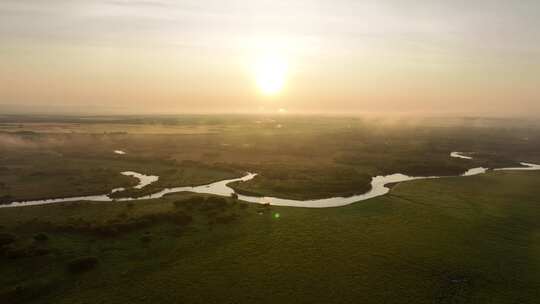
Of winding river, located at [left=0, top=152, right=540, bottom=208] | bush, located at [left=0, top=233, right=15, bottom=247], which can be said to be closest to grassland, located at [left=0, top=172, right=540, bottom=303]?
bush, located at [left=0, top=233, right=15, bottom=247]

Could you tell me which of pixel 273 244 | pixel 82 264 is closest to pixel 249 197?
pixel 273 244

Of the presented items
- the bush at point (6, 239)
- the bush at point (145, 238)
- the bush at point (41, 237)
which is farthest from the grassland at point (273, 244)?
the bush at point (41, 237)

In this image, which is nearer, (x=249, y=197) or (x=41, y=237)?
(x=41, y=237)

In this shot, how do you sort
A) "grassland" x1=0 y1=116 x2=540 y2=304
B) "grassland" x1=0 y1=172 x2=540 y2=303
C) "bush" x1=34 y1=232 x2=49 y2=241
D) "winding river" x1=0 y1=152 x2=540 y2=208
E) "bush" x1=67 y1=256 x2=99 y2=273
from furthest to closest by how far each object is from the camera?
"winding river" x1=0 y1=152 x2=540 y2=208, "bush" x1=34 y1=232 x2=49 y2=241, "bush" x1=67 y1=256 x2=99 y2=273, "grassland" x1=0 y1=116 x2=540 y2=304, "grassland" x1=0 y1=172 x2=540 y2=303

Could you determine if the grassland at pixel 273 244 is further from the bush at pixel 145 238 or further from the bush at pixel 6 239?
the bush at pixel 145 238

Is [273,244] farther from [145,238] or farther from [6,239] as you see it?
[6,239]

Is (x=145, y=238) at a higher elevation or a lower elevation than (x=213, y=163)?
lower

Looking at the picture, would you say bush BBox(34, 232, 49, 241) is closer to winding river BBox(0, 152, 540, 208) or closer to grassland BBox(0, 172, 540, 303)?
grassland BBox(0, 172, 540, 303)

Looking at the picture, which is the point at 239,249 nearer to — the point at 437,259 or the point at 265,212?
the point at 265,212
